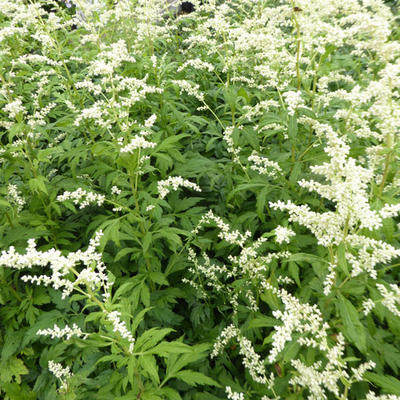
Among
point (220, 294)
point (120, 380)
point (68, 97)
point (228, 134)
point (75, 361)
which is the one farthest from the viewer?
point (68, 97)

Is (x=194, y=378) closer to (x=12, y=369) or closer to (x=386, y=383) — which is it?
(x=386, y=383)

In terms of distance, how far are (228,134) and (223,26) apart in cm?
152

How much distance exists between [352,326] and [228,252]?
6.53 ft

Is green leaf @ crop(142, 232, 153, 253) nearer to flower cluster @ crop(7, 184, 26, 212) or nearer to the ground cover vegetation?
the ground cover vegetation

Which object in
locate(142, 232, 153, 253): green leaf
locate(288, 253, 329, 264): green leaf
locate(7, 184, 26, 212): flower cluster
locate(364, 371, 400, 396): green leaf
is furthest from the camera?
locate(7, 184, 26, 212): flower cluster

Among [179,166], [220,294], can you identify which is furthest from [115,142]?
[220,294]

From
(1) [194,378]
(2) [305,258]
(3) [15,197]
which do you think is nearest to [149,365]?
(1) [194,378]

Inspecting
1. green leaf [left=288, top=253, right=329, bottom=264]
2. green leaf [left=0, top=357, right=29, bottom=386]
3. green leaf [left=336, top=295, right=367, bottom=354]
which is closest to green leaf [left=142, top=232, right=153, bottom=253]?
green leaf [left=288, top=253, right=329, bottom=264]

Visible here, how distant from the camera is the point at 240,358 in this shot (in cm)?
323

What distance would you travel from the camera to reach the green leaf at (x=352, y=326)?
1.89 metres

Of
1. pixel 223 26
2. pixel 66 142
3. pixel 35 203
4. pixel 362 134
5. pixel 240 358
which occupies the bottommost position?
pixel 240 358

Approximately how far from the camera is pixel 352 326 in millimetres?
1933

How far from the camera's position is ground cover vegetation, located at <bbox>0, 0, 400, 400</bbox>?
79.5 inches

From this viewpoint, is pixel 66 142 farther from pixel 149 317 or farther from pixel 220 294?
pixel 220 294
